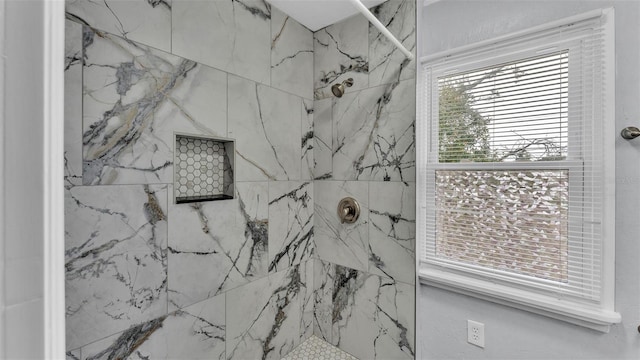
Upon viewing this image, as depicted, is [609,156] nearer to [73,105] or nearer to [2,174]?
[2,174]

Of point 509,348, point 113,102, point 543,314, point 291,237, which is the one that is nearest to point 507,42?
point 543,314

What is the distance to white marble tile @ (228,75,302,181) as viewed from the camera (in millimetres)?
1372

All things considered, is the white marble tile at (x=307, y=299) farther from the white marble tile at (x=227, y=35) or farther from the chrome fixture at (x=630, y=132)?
the chrome fixture at (x=630, y=132)

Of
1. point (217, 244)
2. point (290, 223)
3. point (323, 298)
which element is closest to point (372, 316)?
point (323, 298)

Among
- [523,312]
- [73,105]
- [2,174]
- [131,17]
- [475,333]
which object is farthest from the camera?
[475,333]

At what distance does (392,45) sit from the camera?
1476 millimetres

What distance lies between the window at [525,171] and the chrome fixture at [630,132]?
0.03m

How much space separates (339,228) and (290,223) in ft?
1.03

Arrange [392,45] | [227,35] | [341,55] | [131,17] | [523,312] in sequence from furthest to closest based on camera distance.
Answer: [341,55] < [392,45] < [227,35] < [523,312] < [131,17]

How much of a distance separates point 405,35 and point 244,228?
1.35 metres

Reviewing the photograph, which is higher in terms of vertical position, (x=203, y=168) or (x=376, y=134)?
(x=376, y=134)

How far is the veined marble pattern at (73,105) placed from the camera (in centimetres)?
86

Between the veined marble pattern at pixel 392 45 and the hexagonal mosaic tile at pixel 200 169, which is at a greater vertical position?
the veined marble pattern at pixel 392 45

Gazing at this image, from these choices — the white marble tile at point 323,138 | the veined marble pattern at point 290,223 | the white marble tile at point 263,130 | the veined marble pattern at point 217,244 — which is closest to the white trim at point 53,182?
the veined marble pattern at point 217,244
